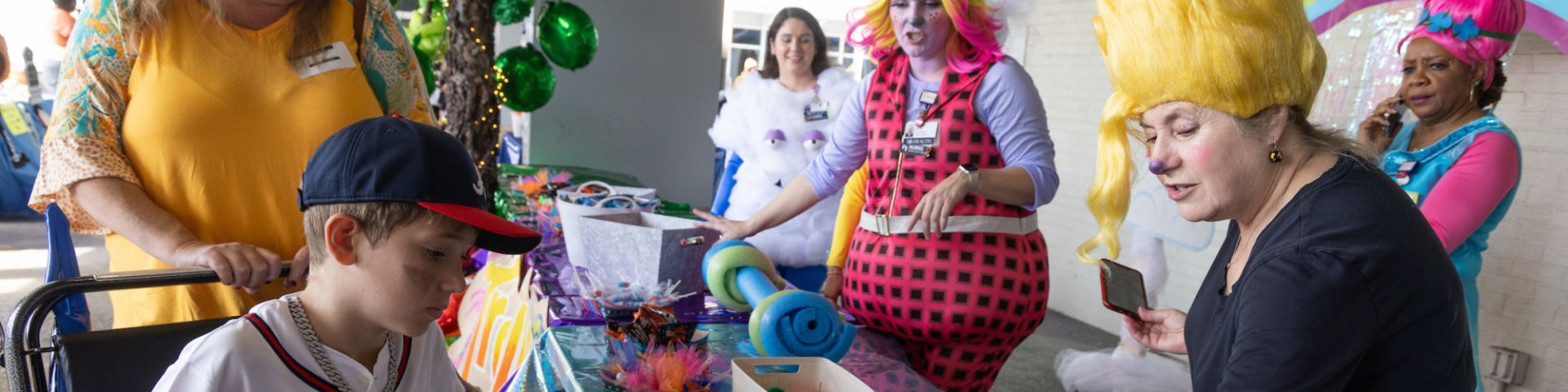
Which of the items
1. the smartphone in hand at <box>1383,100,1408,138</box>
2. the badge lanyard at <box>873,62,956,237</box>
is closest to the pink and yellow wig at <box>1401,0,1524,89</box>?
the smartphone in hand at <box>1383,100,1408,138</box>

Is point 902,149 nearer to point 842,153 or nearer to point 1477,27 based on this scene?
point 842,153

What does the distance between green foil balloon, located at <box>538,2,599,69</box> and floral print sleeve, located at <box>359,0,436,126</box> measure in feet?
7.25

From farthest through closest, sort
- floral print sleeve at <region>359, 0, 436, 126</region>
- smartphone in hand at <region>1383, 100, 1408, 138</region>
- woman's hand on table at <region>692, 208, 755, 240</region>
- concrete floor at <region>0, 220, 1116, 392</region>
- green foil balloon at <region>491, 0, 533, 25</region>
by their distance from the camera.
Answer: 1. concrete floor at <region>0, 220, 1116, 392</region>
2. green foil balloon at <region>491, 0, 533, 25</region>
3. smartphone in hand at <region>1383, 100, 1408, 138</region>
4. woman's hand on table at <region>692, 208, 755, 240</region>
5. floral print sleeve at <region>359, 0, 436, 126</region>

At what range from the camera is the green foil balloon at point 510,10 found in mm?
3615

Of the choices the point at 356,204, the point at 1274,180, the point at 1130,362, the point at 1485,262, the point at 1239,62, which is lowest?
the point at 1130,362

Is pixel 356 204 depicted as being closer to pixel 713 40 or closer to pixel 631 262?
pixel 631 262

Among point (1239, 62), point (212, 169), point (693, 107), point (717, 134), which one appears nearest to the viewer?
point (1239, 62)

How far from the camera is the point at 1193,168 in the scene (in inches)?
45.8

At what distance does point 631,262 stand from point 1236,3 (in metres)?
1.33

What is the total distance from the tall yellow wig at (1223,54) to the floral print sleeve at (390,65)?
1.33 metres

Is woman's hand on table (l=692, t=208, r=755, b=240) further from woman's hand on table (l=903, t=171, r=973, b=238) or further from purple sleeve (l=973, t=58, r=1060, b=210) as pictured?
purple sleeve (l=973, t=58, r=1060, b=210)

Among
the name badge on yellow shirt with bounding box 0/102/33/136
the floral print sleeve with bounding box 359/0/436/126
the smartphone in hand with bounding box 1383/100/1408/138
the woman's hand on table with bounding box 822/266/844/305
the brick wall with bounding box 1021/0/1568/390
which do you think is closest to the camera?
the floral print sleeve with bounding box 359/0/436/126

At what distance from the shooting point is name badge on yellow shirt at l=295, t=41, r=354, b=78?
5.43ft

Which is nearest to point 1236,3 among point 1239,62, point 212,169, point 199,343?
point 1239,62
